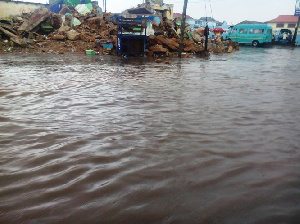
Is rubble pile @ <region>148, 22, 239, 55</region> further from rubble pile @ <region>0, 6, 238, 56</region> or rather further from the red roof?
the red roof

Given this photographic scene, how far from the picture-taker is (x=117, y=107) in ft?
14.1

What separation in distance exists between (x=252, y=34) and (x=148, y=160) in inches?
1219

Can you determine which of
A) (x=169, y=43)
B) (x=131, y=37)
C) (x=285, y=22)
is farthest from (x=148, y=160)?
(x=285, y=22)

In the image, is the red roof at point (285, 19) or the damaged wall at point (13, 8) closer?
the damaged wall at point (13, 8)

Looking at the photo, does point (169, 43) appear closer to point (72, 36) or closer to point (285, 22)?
point (72, 36)

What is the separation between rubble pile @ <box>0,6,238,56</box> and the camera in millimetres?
16328

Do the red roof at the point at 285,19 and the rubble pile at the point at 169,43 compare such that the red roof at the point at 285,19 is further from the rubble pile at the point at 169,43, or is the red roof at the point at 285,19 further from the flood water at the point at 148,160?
the flood water at the point at 148,160

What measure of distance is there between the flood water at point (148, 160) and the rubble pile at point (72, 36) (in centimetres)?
1193

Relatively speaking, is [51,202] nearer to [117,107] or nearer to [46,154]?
[46,154]

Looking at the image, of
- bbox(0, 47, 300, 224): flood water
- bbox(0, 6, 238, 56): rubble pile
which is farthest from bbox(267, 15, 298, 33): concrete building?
bbox(0, 47, 300, 224): flood water

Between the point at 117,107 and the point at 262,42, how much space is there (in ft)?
95.9

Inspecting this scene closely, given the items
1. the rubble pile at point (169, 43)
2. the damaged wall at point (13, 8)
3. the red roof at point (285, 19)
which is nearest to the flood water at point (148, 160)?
the rubble pile at point (169, 43)

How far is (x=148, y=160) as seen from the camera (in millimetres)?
2447

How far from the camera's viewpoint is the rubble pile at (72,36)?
16328mm
